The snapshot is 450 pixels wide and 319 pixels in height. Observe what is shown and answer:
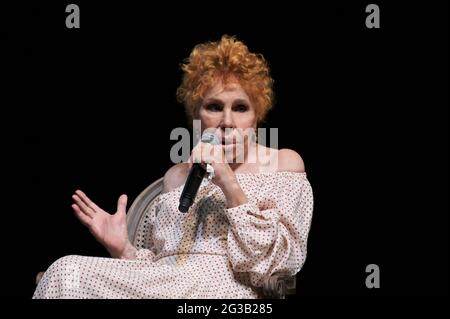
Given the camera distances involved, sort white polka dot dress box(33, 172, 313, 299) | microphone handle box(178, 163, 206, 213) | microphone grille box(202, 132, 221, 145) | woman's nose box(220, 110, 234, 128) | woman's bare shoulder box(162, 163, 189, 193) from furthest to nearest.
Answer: woman's bare shoulder box(162, 163, 189, 193)
woman's nose box(220, 110, 234, 128)
microphone grille box(202, 132, 221, 145)
microphone handle box(178, 163, 206, 213)
white polka dot dress box(33, 172, 313, 299)

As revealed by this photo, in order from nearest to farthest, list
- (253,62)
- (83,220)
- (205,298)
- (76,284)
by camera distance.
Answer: (76,284)
(205,298)
(83,220)
(253,62)

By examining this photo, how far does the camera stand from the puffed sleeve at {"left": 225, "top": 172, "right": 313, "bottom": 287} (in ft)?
10.0

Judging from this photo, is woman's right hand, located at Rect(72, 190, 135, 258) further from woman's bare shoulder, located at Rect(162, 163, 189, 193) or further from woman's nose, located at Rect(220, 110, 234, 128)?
woman's nose, located at Rect(220, 110, 234, 128)

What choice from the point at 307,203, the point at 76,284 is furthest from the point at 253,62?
the point at 76,284

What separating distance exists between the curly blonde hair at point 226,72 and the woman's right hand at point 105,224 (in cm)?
49

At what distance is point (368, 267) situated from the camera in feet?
11.8

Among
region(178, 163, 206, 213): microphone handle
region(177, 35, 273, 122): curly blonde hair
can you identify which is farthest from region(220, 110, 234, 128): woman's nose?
region(178, 163, 206, 213): microphone handle

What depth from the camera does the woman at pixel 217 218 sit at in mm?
2949

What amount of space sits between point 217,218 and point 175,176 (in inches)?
13.1

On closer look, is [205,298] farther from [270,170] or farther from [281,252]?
[270,170]

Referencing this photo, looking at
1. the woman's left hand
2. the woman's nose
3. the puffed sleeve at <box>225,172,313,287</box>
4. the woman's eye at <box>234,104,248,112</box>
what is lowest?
the puffed sleeve at <box>225,172,313,287</box>

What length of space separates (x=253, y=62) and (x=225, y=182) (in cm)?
55

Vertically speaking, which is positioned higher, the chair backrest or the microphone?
the microphone

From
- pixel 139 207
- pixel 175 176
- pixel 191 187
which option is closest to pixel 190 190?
pixel 191 187
